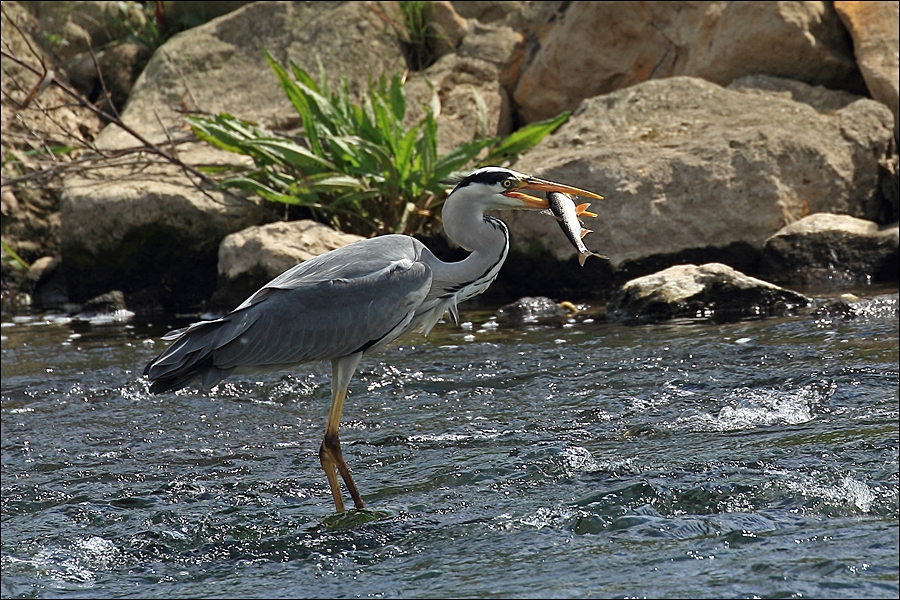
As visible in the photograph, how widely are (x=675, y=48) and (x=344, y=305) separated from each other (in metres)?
6.74

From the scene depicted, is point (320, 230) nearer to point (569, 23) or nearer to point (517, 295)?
point (517, 295)

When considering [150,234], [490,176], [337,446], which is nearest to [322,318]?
[337,446]

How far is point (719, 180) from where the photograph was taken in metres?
8.26

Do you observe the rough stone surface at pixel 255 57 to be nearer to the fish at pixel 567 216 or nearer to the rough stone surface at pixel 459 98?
the rough stone surface at pixel 459 98

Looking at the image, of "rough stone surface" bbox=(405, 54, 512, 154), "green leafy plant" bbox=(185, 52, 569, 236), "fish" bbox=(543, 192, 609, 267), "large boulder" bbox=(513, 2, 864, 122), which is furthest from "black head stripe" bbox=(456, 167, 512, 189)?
"large boulder" bbox=(513, 2, 864, 122)

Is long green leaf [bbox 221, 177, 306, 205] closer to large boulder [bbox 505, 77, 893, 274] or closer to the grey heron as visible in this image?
large boulder [bbox 505, 77, 893, 274]

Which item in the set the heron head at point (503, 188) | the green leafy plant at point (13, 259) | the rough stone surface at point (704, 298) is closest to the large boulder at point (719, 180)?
the rough stone surface at point (704, 298)

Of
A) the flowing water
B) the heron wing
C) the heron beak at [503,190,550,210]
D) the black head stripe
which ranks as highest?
the black head stripe

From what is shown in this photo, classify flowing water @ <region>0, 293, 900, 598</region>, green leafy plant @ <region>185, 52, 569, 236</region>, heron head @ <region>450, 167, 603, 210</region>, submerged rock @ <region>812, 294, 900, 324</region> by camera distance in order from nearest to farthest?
flowing water @ <region>0, 293, 900, 598</region> → heron head @ <region>450, 167, 603, 210</region> → submerged rock @ <region>812, 294, 900, 324</region> → green leafy plant @ <region>185, 52, 569, 236</region>

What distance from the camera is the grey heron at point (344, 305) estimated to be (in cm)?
455

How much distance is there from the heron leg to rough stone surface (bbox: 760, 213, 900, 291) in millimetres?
4272

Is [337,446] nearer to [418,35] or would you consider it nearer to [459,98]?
[459,98]

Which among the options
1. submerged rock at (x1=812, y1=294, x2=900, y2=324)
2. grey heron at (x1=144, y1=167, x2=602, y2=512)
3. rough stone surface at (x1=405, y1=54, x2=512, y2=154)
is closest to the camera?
grey heron at (x1=144, y1=167, x2=602, y2=512)

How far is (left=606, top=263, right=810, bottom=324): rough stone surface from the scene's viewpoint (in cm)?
729
